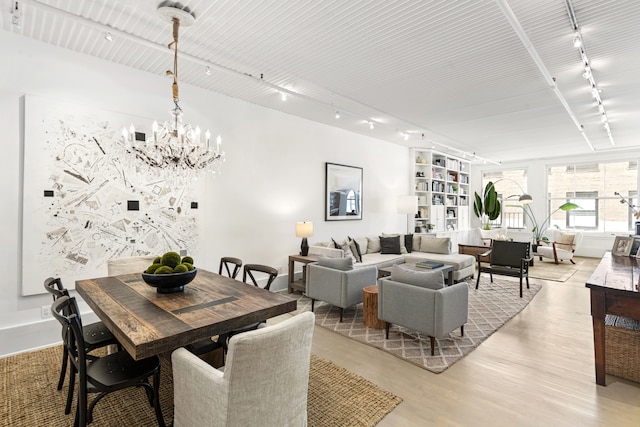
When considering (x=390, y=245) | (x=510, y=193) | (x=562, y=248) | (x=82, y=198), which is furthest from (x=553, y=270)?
(x=82, y=198)

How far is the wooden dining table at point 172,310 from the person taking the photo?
1.61m

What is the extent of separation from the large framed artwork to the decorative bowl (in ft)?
5.51

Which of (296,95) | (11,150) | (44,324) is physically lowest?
(44,324)

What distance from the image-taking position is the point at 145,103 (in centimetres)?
379

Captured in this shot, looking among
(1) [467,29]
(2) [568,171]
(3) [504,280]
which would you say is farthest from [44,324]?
(2) [568,171]

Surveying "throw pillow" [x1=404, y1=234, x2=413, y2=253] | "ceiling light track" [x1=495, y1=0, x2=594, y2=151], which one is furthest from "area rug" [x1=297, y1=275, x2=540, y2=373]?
"ceiling light track" [x1=495, y1=0, x2=594, y2=151]

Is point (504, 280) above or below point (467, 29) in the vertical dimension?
below

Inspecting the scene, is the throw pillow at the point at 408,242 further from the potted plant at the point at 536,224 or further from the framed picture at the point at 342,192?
the potted plant at the point at 536,224

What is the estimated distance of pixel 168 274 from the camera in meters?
2.22

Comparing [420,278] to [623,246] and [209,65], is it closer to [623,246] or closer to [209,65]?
[623,246]

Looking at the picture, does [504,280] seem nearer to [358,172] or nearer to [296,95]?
[358,172]

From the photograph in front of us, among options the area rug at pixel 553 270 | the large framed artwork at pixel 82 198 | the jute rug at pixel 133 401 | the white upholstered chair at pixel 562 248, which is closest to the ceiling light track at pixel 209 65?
the large framed artwork at pixel 82 198

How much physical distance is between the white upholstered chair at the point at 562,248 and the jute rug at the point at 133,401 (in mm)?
7562

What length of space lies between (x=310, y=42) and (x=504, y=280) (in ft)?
18.6
